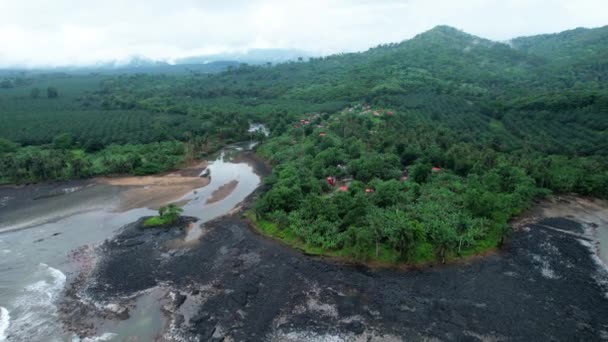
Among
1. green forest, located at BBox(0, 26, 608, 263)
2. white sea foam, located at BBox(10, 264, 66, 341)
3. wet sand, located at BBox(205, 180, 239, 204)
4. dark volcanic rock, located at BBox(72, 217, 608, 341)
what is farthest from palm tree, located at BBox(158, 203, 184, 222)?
white sea foam, located at BBox(10, 264, 66, 341)

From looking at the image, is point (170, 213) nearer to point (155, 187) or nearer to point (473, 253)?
point (155, 187)

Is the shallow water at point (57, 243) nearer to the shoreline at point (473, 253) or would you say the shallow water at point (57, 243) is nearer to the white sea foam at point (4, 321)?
the white sea foam at point (4, 321)

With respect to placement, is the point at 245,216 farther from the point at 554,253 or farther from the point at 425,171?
the point at 554,253

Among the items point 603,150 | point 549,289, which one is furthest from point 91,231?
point 603,150

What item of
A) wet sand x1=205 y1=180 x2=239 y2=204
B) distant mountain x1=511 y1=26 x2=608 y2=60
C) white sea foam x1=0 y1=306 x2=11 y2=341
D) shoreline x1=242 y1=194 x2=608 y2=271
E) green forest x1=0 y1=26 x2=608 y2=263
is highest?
distant mountain x1=511 y1=26 x2=608 y2=60

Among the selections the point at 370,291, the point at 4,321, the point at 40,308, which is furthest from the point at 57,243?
the point at 370,291

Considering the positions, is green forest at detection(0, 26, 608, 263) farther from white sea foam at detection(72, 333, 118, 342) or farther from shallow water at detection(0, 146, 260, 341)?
white sea foam at detection(72, 333, 118, 342)

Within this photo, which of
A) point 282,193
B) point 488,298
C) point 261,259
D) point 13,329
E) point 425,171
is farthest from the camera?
point 425,171
